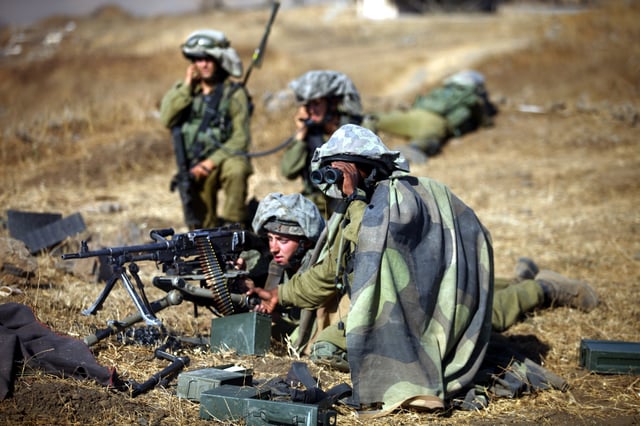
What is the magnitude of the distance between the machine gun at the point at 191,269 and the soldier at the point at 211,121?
313cm

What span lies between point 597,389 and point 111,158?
9374 millimetres

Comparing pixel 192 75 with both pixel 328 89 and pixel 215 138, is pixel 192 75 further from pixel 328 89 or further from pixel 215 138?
pixel 328 89

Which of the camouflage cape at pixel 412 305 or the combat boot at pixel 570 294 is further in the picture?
the combat boot at pixel 570 294

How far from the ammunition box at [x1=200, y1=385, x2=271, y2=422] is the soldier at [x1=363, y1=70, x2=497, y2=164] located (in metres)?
9.54

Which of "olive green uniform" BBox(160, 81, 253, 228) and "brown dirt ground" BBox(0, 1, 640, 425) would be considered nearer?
"brown dirt ground" BBox(0, 1, 640, 425)

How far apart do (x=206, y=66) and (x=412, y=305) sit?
520cm

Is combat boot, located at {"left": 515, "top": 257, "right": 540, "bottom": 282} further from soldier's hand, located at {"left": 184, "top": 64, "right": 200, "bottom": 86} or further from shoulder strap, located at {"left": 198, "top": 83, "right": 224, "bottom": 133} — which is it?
soldier's hand, located at {"left": 184, "top": 64, "right": 200, "bottom": 86}

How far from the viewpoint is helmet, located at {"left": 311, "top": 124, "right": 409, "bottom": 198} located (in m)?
4.95

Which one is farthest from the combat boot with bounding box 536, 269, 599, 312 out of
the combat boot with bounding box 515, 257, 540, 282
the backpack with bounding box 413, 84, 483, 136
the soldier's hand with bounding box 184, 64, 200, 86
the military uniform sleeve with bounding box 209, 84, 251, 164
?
the backpack with bounding box 413, 84, 483, 136

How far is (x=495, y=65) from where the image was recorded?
19172 millimetres

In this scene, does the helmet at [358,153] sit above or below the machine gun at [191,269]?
above

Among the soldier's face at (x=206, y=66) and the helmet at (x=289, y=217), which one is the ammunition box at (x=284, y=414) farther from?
the soldier's face at (x=206, y=66)

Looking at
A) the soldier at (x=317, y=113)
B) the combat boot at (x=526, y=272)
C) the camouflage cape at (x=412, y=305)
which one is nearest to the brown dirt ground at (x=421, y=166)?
the camouflage cape at (x=412, y=305)

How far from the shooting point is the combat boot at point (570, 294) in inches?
284
